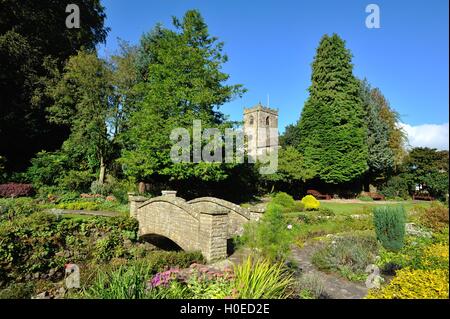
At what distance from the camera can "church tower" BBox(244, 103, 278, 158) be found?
4141 centimetres

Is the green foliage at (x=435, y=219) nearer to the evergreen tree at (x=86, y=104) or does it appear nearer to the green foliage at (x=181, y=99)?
the green foliage at (x=181, y=99)

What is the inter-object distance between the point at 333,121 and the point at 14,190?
2677cm

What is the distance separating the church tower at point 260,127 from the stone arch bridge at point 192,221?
29.5 metres

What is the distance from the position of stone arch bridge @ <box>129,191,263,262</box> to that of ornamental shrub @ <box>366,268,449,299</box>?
4116mm

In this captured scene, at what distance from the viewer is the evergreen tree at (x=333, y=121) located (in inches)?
1072

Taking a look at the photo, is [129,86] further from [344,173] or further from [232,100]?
[344,173]

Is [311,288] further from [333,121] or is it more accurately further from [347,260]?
[333,121]

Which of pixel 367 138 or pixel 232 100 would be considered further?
pixel 367 138

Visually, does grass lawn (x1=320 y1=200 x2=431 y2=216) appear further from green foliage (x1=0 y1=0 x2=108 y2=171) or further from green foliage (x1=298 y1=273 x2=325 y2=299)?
green foliage (x1=0 y1=0 x2=108 y2=171)

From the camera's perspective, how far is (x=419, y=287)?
3.54m

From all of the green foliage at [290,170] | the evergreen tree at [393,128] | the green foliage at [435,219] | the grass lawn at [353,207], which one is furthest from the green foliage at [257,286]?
the evergreen tree at [393,128]
